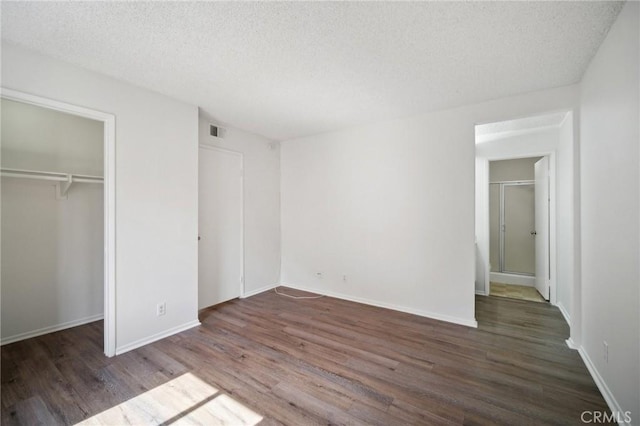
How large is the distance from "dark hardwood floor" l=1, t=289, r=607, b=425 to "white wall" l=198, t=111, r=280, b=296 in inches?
48.1

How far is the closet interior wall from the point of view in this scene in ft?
8.89

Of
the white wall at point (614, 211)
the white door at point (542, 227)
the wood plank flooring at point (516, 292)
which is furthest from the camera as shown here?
the wood plank flooring at point (516, 292)

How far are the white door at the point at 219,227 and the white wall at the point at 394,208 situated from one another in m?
0.97

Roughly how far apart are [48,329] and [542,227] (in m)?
6.64

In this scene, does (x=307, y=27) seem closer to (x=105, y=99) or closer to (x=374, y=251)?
(x=105, y=99)

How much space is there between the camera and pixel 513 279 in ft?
16.1

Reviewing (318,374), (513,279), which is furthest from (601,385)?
(513,279)

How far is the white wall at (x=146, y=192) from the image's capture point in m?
2.30

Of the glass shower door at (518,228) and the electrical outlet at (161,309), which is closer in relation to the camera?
the electrical outlet at (161,309)

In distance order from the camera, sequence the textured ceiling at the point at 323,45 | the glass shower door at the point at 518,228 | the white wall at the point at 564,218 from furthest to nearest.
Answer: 1. the glass shower door at the point at 518,228
2. the white wall at the point at 564,218
3. the textured ceiling at the point at 323,45

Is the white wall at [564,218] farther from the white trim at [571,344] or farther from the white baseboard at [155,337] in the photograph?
the white baseboard at [155,337]

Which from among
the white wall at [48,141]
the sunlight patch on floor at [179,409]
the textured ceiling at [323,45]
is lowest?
the sunlight patch on floor at [179,409]

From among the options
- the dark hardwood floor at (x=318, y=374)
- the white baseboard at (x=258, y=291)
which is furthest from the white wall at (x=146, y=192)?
the white baseboard at (x=258, y=291)

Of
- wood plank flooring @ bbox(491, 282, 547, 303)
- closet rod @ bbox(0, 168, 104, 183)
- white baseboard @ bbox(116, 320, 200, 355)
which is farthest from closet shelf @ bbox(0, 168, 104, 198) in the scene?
wood plank flooring @ bbox(491, 282, 547, 303)
